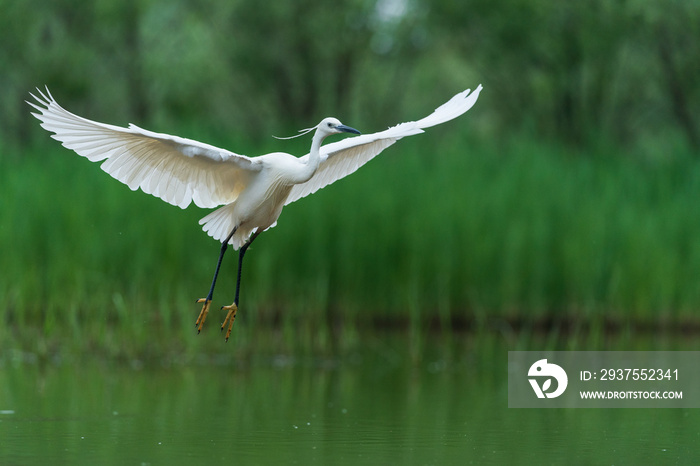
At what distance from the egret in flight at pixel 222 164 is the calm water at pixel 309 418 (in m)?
1.00

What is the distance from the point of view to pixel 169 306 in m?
11.8

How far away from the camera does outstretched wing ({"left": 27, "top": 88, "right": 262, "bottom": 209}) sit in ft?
22.8

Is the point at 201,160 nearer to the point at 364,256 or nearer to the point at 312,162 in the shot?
the point at 312,162

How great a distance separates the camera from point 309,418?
874 centimetres

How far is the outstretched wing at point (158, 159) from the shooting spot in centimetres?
694

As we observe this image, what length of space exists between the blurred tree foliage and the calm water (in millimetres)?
10409

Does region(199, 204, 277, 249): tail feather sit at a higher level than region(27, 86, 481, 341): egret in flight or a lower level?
lower

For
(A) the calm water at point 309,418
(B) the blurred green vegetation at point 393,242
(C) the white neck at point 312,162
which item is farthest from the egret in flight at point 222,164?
(B) the blurred green vegetation at point 393,242

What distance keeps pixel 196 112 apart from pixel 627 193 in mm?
10687

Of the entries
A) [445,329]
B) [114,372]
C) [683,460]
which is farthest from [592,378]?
[114,372]

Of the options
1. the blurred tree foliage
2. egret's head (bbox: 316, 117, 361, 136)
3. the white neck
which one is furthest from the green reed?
the blurred tree foliage

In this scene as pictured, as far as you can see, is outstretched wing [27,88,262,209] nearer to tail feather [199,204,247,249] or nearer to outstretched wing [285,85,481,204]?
tail feather [199,204,247,249]

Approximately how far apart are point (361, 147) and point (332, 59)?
1448 cm

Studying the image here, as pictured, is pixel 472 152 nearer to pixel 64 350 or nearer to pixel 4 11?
pixel 64 350
